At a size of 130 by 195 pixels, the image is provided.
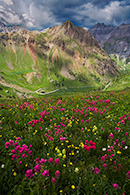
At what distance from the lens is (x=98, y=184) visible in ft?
10.2

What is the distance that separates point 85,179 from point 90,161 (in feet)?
2.73

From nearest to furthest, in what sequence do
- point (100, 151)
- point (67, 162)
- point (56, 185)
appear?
1. point (56, 185)
2. point (67, 162)
3. point (100, 151)

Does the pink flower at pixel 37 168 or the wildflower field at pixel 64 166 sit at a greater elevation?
the pink flower at pixel 37 168

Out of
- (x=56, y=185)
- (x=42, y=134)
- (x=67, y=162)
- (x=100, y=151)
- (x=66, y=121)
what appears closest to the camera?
(x=56, y=185)

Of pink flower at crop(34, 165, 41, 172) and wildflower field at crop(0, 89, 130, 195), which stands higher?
pink flower at crop(34, 165, 41, 172)

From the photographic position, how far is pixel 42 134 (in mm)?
5449

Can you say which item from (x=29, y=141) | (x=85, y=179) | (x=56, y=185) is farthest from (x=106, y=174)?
(x=29, y=141)

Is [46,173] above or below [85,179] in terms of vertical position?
above

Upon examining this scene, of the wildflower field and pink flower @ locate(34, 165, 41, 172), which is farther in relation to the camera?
pink flower @ locate(34, 165, 41, 172)

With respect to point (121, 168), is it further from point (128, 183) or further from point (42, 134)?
point (42, 134)

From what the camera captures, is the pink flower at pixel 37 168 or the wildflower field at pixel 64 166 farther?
the pink flower at pixel 37 168

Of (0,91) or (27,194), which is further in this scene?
(0,91)

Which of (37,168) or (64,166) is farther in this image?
(64,166)

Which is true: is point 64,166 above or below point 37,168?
below
